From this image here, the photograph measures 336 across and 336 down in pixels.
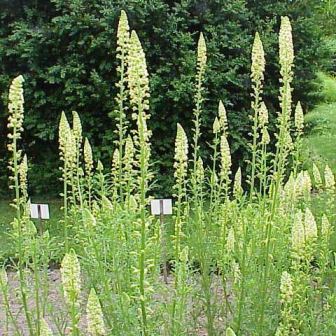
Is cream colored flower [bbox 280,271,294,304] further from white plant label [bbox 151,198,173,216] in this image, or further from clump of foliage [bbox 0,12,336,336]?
white plant label [bbox 151,198,173,216]

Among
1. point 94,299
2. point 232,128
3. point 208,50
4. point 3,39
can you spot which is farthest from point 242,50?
point 94,299

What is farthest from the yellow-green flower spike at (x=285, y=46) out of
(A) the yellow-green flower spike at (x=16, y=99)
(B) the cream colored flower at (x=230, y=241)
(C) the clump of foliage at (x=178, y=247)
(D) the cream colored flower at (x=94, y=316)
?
(D) the cream colored flower at (x=94, y=316)

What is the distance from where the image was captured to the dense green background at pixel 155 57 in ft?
28.8

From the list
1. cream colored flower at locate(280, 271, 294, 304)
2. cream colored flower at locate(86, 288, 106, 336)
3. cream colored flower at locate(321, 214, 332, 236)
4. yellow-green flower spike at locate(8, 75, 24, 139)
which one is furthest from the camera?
cream colored flower at locate(321, 214, 332, 236)

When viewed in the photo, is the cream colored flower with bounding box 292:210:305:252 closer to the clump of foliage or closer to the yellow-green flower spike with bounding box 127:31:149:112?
the clump of foliage

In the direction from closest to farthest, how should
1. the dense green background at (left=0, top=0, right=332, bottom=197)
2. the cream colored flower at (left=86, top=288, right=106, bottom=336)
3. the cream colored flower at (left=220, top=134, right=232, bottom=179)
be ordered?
the cream colored flower at (left=86, top=288, right=106, bottom=336)
the cream colored flower at (left=220, top=134, right=232, bottom=179)
the dense green background at (left=0, top=0, right=332, bottom=197)

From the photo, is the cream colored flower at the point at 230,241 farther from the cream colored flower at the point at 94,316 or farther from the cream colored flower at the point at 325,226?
the cream colored flower at the point at 94,316

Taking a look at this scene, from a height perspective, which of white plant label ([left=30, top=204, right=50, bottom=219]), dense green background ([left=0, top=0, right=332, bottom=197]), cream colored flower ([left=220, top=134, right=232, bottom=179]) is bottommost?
white plant label ([left=30, top=204, right=50, bottom=219])

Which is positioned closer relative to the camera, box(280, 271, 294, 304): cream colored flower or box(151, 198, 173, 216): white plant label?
box(280, 271, 294, 304): cream colored flower

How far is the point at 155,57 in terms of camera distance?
905cm

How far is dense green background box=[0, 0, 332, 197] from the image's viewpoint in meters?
8.79

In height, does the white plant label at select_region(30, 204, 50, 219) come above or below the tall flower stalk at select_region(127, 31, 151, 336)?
below

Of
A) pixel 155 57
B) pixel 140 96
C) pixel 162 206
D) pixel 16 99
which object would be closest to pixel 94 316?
pixel 140 96

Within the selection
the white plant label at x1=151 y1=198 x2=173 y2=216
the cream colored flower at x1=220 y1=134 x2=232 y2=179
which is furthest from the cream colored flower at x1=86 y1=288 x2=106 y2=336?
the white plant label at x1=151 y1=198 x2=173 y2=216
